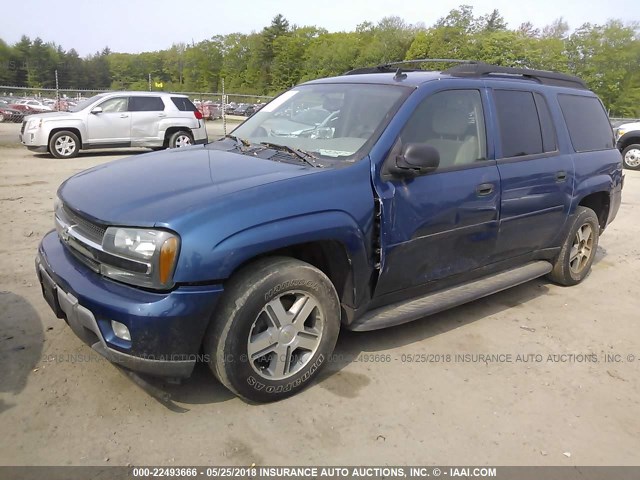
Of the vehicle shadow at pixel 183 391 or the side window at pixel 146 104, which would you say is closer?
the vehicle shadow at pixel 183 391

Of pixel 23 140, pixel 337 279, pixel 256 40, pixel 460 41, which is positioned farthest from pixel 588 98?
pixel 256 40

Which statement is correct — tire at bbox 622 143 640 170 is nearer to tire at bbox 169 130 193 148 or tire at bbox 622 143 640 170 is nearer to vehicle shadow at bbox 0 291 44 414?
tire at bbox 169 130 193 148

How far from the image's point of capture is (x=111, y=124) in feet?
42.5

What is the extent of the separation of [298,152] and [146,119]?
11.1 m

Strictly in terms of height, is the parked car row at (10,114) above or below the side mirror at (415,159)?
below

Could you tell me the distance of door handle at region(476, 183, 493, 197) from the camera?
3647mm

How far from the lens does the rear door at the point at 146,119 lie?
521 inches

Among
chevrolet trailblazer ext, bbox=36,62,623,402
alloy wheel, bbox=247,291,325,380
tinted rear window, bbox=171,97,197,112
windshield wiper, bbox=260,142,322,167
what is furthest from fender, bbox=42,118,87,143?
alloy wheel, bbox=247,291,325,380

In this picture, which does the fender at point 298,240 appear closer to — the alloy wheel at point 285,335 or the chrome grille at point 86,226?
the alloy wheel at point 285,335

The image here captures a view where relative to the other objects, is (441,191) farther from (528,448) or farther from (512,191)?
(528,448)

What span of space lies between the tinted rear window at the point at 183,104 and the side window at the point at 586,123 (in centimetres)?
1099

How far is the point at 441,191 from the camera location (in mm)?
3410

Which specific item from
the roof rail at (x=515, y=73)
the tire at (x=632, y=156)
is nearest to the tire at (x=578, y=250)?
the roof rail at (x=515, y=73)

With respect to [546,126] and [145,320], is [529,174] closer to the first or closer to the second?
[546,126]
